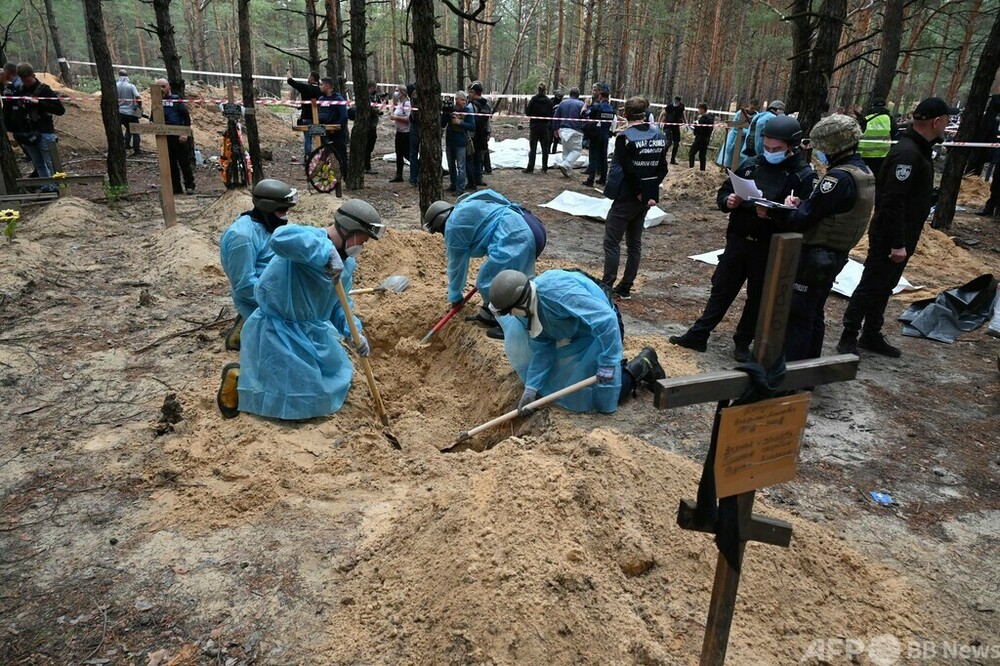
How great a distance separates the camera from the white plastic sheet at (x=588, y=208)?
1052cm

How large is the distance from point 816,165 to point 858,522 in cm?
1723

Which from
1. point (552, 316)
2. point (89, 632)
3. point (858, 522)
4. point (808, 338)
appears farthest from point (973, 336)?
point (89, 632)

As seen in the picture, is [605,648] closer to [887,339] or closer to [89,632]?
[89,632]

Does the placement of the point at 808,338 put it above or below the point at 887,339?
above

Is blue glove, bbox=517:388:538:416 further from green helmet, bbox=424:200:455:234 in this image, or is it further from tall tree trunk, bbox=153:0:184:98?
tall tree trunk, bbox=153:0:184:98

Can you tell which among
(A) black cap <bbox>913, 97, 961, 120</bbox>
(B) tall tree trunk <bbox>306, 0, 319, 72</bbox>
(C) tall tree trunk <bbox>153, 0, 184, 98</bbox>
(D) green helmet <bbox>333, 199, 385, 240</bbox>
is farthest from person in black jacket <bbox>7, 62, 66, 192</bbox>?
(A) black cap <bbox>913, 97, 961, 120</bbox>

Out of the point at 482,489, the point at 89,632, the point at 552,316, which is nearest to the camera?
the point at 89,632

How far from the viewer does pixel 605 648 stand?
239 cm

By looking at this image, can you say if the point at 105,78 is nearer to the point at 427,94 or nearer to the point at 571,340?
the point at 427,94

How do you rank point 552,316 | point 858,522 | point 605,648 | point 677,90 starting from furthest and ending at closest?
1. point 677,90
2. point 552,316
3. point 858,522
4. point 605,648

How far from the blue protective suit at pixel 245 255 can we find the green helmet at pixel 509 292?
69.1 inches

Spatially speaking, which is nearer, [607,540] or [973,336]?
[607,540]

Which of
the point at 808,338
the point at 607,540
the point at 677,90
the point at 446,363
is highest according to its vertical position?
the point at 677,90

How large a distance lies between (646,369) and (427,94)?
15.0 ft
